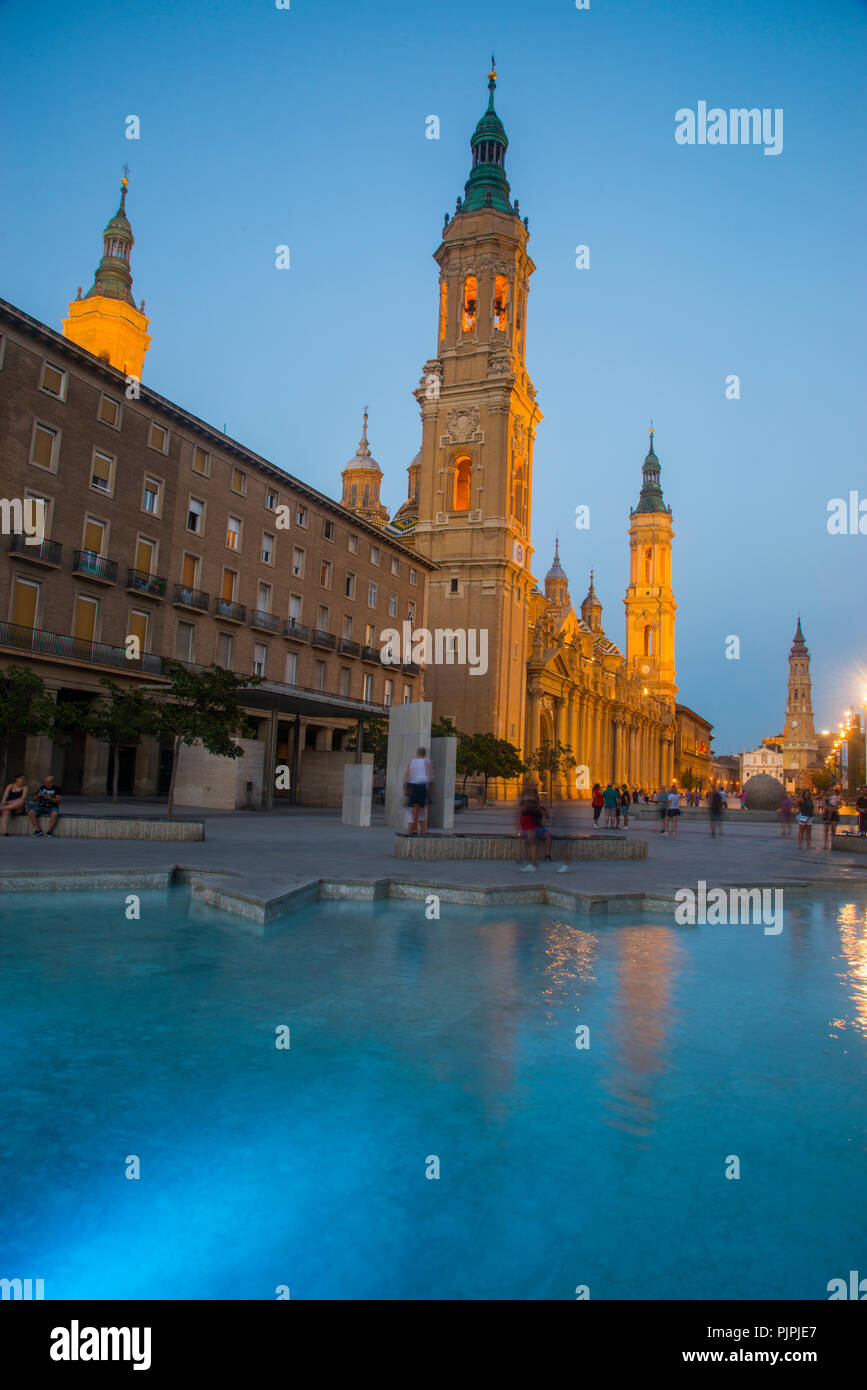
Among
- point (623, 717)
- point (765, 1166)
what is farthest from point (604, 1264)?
point (623, 717)

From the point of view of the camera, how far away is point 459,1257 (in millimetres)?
2959

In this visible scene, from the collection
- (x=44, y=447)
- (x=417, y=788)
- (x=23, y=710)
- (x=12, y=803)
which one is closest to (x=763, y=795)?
(x=417, y=788)

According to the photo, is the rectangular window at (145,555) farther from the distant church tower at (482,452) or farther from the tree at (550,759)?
the tree at (550,759)

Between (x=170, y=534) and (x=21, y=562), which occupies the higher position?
(x=170, y=534)

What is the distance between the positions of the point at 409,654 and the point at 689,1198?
162 ft

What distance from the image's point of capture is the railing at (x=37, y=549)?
91.7ft

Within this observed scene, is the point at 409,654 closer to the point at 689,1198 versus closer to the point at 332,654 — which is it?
the point at 332,654

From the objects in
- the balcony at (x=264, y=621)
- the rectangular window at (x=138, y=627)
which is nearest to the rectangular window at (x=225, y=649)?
the balcony at (x=264, y=621)

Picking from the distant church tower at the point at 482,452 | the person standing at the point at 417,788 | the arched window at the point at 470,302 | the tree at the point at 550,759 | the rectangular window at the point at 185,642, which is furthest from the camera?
the tree at the point at 550,759

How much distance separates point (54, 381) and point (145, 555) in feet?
23.2

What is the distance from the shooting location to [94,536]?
103 ft

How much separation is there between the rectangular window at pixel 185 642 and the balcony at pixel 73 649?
5.60 feet

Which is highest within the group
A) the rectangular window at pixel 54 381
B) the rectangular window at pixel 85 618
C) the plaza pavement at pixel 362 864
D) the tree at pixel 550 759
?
the rectangular window at pixel 54 381
